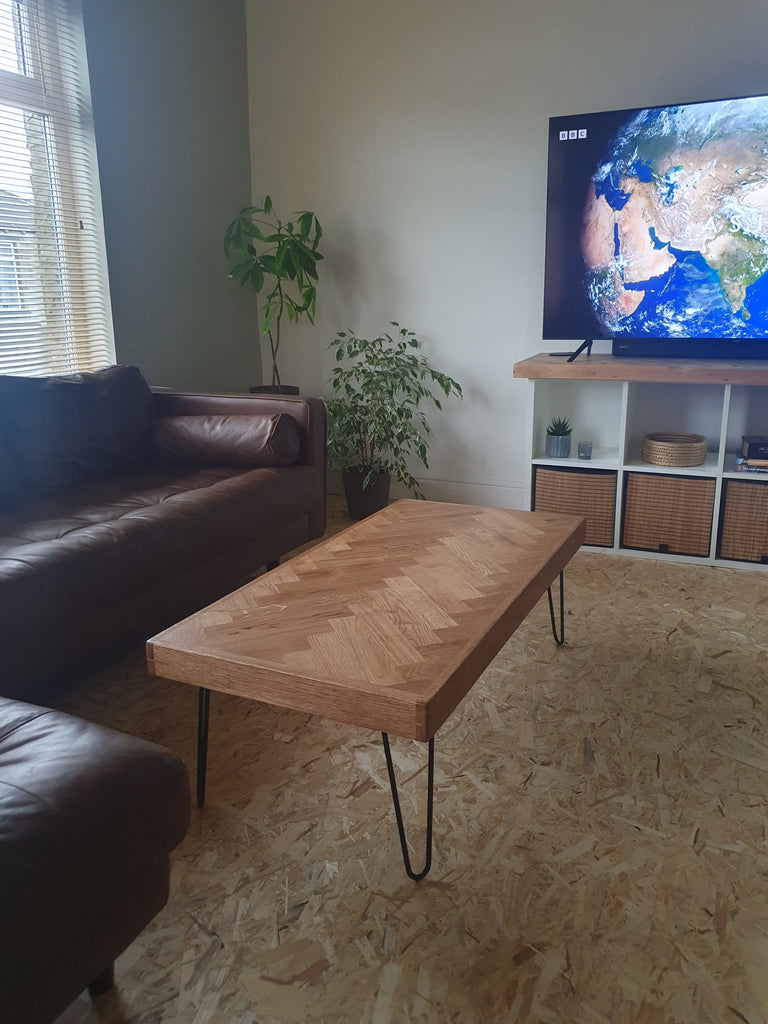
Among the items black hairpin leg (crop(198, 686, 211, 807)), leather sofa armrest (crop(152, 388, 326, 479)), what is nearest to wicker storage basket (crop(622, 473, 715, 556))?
leather sofa armrest (crop(152, 388, 326, 479))

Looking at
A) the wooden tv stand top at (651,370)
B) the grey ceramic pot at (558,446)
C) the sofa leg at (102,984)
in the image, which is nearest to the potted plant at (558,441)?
the grey ceramic pot at (558,446)

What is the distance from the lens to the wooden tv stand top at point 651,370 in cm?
274

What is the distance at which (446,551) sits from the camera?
74.5 inches

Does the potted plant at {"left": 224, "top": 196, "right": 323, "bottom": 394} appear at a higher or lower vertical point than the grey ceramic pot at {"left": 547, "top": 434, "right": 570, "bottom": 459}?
higher

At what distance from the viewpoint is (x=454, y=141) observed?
3502mm

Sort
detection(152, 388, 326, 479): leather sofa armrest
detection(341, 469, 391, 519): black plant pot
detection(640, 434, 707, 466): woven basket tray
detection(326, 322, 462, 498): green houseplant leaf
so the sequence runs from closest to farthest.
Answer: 1. detection(152, 388, 326, 479): leather sofa armrest
2. detection(640, 434, 707, 466): woven basket tray
3. detection(326, 322, 462, 498): green houseplant leaf
4. detection(341, 469, 391, 519): black plant pot

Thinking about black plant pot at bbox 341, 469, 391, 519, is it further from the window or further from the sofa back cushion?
the window

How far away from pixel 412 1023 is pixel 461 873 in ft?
1.06

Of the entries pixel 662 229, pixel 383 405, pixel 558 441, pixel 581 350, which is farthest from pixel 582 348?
pixel 383 405

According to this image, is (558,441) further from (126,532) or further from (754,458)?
(126,532)

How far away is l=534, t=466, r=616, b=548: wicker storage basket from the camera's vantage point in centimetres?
309

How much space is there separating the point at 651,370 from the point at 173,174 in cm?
220

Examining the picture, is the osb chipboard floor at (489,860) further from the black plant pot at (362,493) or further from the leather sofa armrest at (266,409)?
the black plant pot at (362,493)

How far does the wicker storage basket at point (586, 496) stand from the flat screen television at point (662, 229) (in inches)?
21.1
